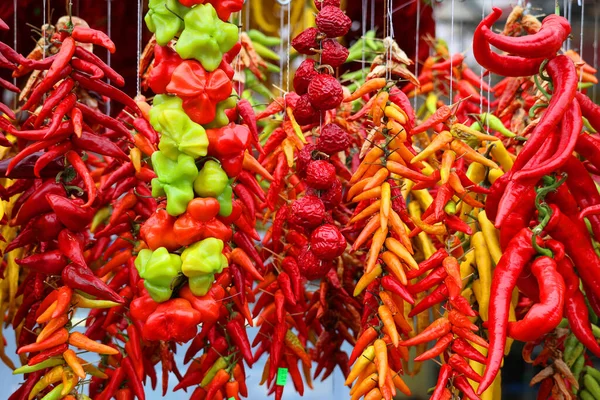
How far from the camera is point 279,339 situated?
2838mm

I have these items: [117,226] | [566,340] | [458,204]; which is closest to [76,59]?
[117,226]

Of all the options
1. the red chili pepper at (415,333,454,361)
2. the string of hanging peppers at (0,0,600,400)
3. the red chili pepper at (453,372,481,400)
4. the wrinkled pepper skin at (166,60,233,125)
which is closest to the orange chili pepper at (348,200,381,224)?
the string of hanging peppers at (0,0,600,400)

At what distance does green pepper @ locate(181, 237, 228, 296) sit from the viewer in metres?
2.03

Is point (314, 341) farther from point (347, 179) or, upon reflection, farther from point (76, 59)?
point (76, 59)

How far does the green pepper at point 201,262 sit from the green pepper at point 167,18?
54 cm

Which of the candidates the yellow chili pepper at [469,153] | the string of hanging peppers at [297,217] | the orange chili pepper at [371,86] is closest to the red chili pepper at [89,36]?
the string of hanging peppers at [297,217]

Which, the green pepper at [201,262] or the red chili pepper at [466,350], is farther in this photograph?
the red chili pepper at [466,350]

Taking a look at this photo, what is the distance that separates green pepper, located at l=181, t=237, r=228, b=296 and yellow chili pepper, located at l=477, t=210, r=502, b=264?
34.1 inches

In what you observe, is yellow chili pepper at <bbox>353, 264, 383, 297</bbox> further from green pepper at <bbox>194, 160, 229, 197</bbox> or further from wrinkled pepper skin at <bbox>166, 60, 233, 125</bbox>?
wrinkled pepper skin at <bbox>166, 60, 233, 125</bbox>

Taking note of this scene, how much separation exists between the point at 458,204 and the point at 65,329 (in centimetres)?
130

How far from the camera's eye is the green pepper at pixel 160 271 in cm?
202

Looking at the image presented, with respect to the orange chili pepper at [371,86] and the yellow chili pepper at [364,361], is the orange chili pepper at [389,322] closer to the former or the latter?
the yellow chili pepper at [364,361]

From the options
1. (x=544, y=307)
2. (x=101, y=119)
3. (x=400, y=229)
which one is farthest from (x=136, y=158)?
(x=544, y=307)

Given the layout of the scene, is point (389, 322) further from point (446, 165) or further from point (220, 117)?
point (220, 117)
